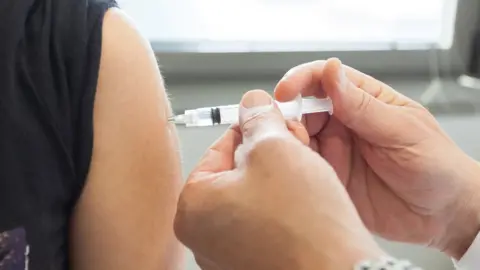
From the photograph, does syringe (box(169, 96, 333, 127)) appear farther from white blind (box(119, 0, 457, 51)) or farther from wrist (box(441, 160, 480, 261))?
white blind (box(119, 0, 457, 51))

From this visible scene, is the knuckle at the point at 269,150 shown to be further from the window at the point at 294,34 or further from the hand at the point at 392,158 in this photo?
the window at the point at 294,34

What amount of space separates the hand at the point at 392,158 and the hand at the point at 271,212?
0.13m

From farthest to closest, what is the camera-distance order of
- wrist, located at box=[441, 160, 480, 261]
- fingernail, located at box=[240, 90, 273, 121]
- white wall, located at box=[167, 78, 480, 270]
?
white wall, located at box=[167, 78, 480, 270] < wrist, located at box=[441, 160, 480, 261] < fingernail, located at box=[240, 90, 273, 121]

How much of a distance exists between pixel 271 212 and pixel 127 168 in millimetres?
222

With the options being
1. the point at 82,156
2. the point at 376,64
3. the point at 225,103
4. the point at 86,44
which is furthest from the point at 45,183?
the point at 376,64

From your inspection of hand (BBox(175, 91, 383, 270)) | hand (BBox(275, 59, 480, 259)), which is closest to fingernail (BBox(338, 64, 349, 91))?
hand (BBox(275, 59, 480, 259))

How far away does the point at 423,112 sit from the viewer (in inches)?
36.9

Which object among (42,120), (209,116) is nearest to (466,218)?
(209,116)

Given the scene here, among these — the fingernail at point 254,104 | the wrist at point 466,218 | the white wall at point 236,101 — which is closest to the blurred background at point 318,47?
the white wall at point 236,101

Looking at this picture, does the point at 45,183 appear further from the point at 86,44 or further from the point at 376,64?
the point at 376,64

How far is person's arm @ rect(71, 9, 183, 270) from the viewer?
0.86 meters

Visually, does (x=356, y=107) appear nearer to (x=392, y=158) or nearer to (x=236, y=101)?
(x=392, y=158)

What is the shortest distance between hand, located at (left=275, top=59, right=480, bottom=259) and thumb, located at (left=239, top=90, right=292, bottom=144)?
81 mm

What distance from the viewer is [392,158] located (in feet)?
3.02
